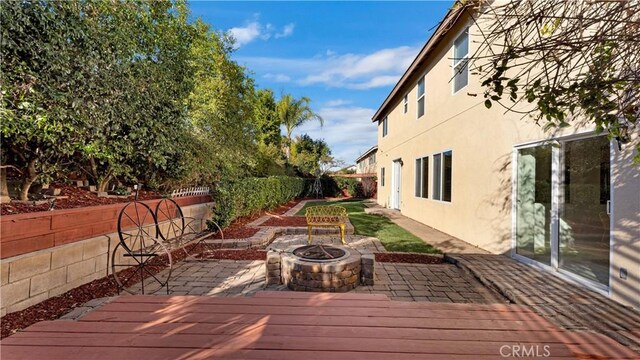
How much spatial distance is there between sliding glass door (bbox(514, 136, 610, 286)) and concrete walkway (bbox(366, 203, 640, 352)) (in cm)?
36

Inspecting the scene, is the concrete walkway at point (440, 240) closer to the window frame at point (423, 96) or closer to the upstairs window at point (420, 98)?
the window frame at point (423, 96)

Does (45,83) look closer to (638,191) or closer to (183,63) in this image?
(183,63)

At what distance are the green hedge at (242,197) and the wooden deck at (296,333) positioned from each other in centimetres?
546

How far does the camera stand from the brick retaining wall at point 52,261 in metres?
3.21

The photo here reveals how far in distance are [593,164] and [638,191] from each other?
2.72ft

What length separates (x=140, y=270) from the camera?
492cm

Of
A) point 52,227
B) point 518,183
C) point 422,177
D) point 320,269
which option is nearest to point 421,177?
point 422,177

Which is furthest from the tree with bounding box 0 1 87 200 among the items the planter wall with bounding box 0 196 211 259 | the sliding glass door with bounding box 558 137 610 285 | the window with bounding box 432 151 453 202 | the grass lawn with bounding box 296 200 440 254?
the window with bounding box 432 151 453 202

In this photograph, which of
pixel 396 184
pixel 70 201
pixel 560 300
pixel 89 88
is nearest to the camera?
pixel 560 300

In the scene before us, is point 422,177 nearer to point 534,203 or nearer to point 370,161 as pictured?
point 534,203

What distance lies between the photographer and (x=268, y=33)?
Answer: 1010 centimetres

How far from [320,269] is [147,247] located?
3.34m

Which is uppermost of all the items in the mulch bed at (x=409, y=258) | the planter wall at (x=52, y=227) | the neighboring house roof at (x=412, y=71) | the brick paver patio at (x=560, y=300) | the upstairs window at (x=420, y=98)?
the neighboring house roof at (x=412, y=71)

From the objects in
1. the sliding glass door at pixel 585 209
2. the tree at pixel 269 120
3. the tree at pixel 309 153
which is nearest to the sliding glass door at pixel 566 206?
the sliding glass door at pixel 585 209
